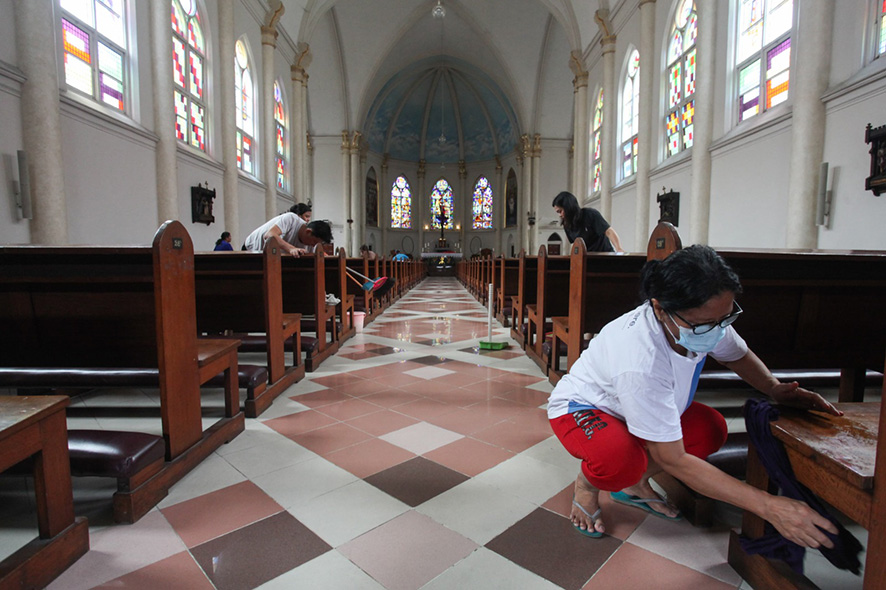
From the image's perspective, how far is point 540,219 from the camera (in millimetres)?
21281

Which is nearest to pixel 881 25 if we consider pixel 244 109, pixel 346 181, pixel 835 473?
pixel 835 473

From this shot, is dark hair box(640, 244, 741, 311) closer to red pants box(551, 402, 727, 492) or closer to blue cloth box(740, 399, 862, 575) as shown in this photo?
blue cloth box(740, 399, 862, 575)

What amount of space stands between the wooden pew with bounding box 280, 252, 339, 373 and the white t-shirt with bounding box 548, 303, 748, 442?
2.99 meters

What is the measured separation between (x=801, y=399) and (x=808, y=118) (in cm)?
632

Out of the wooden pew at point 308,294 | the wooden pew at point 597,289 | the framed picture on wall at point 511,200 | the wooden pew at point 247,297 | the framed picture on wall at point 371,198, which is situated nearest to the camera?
the wooden pew at point 597,289

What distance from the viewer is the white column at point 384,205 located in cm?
2633

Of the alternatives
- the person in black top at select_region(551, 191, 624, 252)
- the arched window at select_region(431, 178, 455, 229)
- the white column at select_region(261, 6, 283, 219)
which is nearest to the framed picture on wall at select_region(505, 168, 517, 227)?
the arched window at select_region(431, 178, 455, 229)

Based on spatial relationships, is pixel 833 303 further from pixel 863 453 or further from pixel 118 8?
pixel 118 8

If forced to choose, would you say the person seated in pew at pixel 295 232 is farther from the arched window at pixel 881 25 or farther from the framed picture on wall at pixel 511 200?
the framed picture on wall at pixel 511 200

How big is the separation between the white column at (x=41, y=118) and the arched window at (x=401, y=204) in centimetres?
2206

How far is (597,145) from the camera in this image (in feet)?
47.5

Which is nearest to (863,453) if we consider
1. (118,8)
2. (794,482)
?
(794,482)

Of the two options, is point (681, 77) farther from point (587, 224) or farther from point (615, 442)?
point (615, 442)

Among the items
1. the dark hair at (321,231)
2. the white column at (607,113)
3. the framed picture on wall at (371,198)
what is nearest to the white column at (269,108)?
the dark hair at (321,231)
